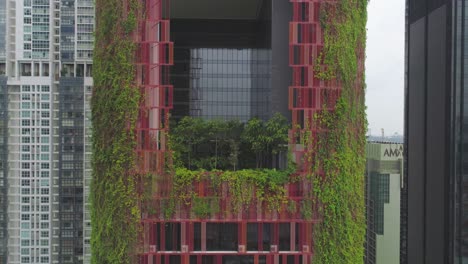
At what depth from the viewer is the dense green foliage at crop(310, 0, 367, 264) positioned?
18.9 meters

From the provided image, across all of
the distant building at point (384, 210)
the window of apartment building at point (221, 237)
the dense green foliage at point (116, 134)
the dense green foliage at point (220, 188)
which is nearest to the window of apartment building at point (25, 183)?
the dense green foliage at point (116, 134)

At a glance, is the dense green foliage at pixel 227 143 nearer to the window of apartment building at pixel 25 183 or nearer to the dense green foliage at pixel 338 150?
the dense green foliage at pixel 338 150

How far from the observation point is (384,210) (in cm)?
5700

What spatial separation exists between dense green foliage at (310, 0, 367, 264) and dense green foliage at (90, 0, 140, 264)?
8.14m

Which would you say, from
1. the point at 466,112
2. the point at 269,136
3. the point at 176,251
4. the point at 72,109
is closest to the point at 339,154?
the point at 269,136

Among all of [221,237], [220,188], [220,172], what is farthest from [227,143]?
[221,237]

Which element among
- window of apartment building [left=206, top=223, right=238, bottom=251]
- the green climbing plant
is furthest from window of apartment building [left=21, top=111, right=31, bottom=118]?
the green climbing plant

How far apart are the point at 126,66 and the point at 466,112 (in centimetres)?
2499

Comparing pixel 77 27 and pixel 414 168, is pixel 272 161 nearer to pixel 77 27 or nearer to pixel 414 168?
pixel 414 168

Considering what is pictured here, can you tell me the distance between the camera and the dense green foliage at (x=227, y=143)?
69.6 ft

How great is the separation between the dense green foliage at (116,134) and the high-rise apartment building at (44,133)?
86.8 ft

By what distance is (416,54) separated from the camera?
125 feet

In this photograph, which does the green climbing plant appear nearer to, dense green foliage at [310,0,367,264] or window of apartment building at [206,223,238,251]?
dense green foliage at [310,0,367,264]

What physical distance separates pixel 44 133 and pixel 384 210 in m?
42.7
